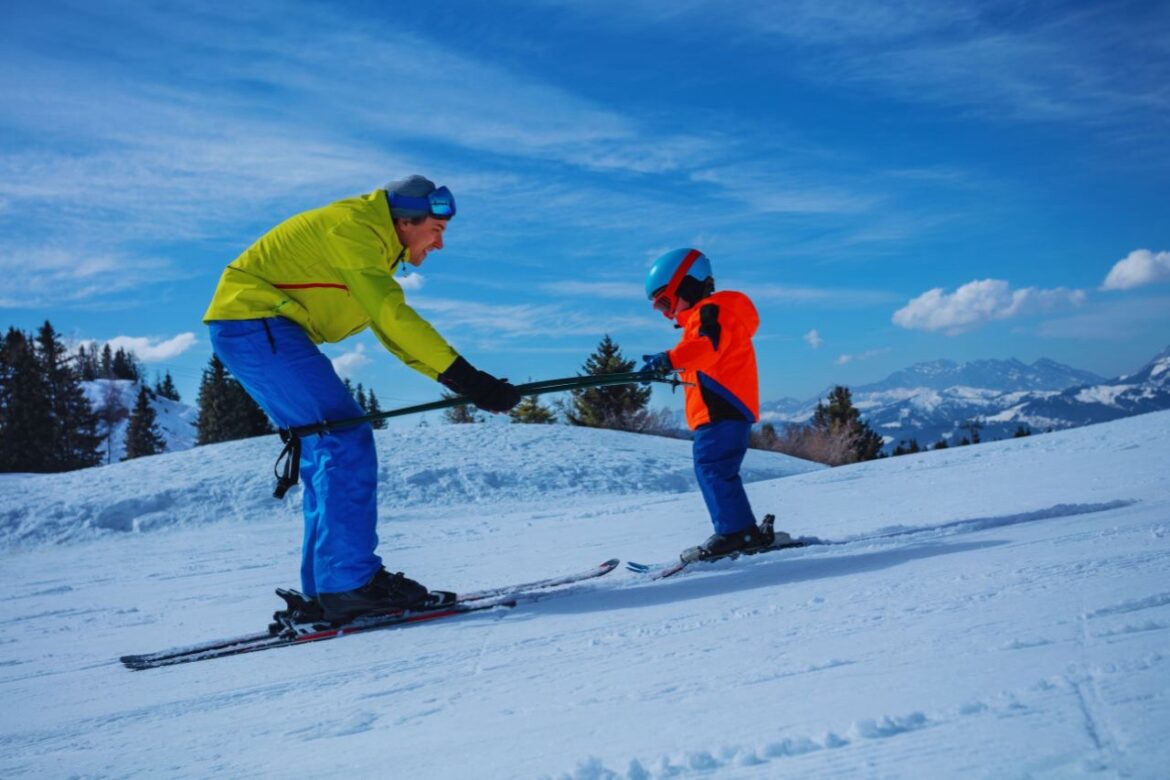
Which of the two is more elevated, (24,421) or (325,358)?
(24,421)

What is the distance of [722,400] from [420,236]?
5.64 ft

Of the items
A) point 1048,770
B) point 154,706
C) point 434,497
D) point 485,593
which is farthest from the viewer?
point 434,497

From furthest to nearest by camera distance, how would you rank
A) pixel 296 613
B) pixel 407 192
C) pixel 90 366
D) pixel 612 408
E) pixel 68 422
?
pixel 90 366
pixel 68 422
pixel 612 408
pixel 407 192
pixel 296 613

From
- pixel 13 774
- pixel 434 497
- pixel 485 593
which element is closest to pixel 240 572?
pixel 485 593

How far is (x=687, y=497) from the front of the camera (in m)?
9.77

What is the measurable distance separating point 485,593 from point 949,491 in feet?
14.5

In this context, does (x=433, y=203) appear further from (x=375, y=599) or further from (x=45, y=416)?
(x=45, y=416)

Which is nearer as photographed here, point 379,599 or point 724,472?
point 379,599

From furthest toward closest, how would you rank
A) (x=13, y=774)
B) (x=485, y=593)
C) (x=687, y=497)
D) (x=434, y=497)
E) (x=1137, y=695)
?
(x=434, y=497)
(x=687, y=497)
(x=485, y=593)
(x=13, y=774)
(x=1137, y=695)

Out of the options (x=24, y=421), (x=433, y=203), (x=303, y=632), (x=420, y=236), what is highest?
(x=24, y=421)

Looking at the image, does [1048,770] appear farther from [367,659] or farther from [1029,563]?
[367,659]

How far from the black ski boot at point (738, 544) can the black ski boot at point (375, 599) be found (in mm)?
1339

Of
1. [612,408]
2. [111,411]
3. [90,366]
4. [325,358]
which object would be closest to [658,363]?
[325,358]

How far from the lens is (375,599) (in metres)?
3.44
